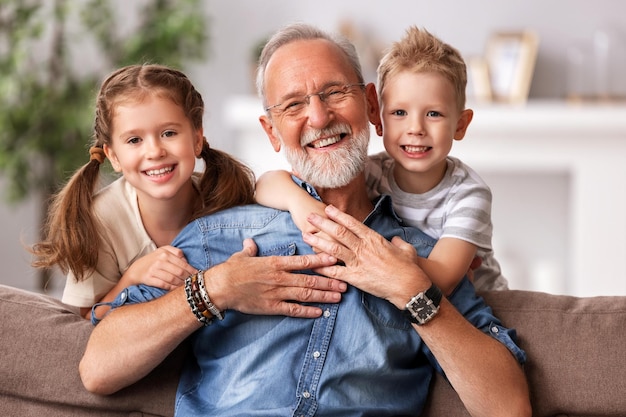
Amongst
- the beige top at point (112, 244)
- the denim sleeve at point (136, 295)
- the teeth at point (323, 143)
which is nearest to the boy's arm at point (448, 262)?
the teeth at point (323, 143)

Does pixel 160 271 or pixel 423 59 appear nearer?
pixel 160 271

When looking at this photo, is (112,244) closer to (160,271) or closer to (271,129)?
(160,271)

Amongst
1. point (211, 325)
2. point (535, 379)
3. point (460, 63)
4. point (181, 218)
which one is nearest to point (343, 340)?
point (211, 325)

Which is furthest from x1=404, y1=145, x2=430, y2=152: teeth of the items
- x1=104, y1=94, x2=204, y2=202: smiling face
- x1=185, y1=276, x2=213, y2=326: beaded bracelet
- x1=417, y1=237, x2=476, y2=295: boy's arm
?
x1=185, y1=276, x2=213, y2=326: beaded bracelet

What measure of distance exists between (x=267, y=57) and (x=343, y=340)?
2.24 ft

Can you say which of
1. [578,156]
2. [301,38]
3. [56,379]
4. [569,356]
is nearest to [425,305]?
[569,356]

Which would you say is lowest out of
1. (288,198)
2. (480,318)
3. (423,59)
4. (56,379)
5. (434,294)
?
(56,379)

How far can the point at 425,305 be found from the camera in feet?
5.76

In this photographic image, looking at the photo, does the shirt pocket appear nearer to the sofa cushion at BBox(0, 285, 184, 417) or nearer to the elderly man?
the elderly man

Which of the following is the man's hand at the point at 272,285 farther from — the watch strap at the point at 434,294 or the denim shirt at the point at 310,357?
the watch strap at the point at 434,294

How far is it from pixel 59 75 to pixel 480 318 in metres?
3.73

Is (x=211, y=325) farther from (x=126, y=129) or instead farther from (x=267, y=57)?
(x=267, y=57)

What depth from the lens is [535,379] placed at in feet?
6.15

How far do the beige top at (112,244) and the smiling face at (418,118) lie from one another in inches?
25.0
